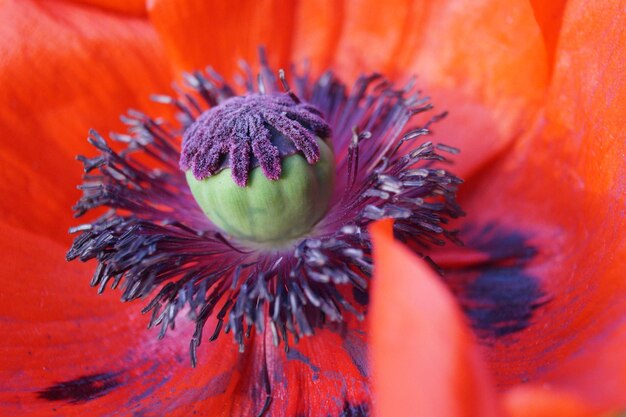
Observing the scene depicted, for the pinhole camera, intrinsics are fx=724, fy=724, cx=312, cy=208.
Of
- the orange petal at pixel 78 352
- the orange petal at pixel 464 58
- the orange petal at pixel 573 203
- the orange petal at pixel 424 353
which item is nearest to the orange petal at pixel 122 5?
the orange petal at pixel 464 58

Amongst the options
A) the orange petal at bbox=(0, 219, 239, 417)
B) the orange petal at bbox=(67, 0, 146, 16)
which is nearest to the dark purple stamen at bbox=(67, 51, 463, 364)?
the orange petal at bbox=(0, 219, 239, 417)

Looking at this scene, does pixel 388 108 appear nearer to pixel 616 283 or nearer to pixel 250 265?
pixel 250 265

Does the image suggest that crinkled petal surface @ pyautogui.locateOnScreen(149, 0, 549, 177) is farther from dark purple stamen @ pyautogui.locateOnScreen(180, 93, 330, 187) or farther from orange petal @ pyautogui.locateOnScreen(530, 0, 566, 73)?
dark purple stamen @ pyautogui.locateOnScreen(180, 93, 330, 187)

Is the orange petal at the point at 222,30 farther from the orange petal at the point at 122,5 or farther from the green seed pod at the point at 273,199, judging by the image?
the green seed pod at the point at 273,199

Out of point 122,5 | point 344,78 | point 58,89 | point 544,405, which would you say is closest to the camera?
point 544,405

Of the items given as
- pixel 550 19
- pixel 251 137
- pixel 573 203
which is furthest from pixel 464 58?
pixel 251 137

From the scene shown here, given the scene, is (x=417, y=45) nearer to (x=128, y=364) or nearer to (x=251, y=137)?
(x=251, y=137)
